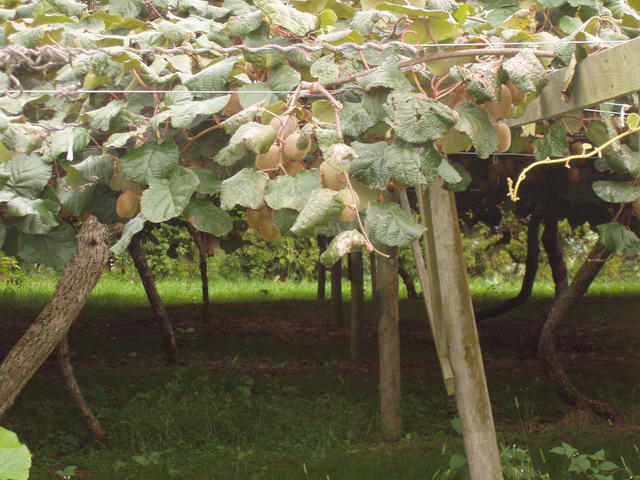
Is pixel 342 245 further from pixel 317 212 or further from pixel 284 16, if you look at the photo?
pixel 284 16

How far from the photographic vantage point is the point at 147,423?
505 centimetres

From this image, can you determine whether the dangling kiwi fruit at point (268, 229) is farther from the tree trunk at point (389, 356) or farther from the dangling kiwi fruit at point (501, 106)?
the tree trunk at point (389, 356)

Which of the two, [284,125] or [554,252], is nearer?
[284,125]

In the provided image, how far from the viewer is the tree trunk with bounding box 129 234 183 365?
590 centimetres

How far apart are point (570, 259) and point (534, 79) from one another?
46.8 ft

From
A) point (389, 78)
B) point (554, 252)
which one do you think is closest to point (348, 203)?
point (389, 78)

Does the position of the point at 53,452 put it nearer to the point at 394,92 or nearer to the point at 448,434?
the point at 448,434

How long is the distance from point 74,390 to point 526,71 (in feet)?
12.0

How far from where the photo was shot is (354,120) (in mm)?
1785

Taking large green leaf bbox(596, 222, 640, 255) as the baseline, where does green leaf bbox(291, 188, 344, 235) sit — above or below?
above

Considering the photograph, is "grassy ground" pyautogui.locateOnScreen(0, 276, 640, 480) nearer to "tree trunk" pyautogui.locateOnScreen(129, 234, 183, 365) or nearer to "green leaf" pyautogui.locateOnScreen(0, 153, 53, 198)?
"tree trunk" pyautogui.locateOnScreen(129, 234, 183, 365)

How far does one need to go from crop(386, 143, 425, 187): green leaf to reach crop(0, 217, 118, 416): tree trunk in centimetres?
239

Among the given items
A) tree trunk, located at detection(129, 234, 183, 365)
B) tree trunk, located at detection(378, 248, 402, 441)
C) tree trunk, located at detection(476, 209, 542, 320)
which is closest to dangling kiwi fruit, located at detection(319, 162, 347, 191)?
tree trunk, located at detection(378, 248, 402, 441)

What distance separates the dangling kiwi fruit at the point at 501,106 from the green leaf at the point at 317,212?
19.1 inches
